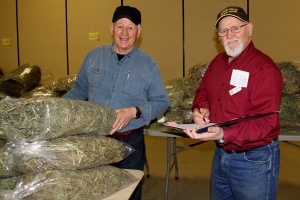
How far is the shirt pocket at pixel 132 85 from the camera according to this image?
5.86ft

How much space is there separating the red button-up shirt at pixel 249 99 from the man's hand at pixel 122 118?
44cm

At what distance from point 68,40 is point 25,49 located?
0.86 m

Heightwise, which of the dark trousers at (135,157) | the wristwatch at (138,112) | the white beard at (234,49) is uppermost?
the white beard at (234,49)

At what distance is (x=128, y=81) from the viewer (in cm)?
179

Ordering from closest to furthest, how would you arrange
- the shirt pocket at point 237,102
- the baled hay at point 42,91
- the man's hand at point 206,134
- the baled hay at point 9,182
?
the baled hay at point 9,182, the man's hand at point 206,134, the shirt pocket at point 237,102, the baled hay at point 42,91

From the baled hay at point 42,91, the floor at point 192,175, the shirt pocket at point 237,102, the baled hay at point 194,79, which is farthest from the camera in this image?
the baled hay at point 42,91

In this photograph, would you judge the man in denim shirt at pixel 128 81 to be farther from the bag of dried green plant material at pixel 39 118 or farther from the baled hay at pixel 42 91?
the baled hay at pixel 42 91

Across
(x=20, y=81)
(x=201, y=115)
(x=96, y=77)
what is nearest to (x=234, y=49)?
(x=201, y=115)

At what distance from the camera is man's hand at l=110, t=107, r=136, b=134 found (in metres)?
1.45

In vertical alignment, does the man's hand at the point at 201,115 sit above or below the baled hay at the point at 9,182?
above

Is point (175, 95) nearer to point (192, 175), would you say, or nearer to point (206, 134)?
point (192, 175)

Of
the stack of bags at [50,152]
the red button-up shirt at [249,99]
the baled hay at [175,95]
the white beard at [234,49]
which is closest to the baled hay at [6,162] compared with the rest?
the stack of bags at [50,152]

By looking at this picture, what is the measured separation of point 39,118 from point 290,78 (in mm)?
2276

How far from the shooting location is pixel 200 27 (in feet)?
15.6
